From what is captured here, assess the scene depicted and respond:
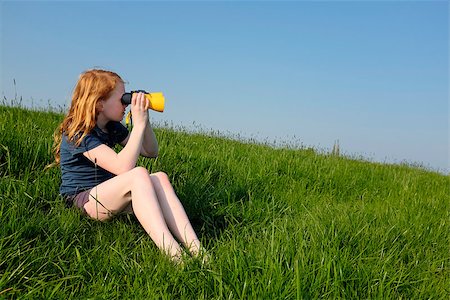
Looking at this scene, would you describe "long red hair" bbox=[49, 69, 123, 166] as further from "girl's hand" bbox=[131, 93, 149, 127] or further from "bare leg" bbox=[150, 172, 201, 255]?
"bare leg" bbox=[150, 172, 201, 255]

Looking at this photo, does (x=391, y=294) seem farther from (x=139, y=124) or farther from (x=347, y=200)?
(x=347, y=200)

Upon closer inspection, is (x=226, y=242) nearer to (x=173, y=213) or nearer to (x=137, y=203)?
(x=173, y=213)

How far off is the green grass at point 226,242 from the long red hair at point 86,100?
1.46 ft

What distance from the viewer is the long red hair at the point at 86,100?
Answer: 3006 mm

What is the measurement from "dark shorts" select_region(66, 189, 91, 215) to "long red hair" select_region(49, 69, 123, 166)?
33 centimetres

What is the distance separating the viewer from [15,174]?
3330 millimetres

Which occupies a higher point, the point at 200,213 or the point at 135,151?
the point at 135,151

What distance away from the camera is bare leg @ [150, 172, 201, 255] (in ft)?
9.11

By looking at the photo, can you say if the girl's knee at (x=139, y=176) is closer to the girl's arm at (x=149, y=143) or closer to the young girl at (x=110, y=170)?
the young girl at (x=110, y=170)

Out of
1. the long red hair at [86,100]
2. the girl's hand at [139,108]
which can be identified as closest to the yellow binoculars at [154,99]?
the girl's hand at [139,108]

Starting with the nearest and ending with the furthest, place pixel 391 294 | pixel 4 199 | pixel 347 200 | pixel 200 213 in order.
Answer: pixel 391 294 < pixel 4 199 < pixel 200 213 < pixel 347 200

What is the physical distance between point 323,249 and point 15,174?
222cm

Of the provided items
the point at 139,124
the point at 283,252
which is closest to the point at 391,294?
the point at 283,252

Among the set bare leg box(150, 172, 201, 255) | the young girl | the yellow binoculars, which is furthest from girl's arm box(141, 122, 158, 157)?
bare leg box(150, 172, 201, 255)
